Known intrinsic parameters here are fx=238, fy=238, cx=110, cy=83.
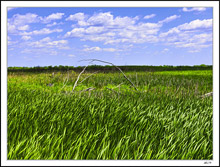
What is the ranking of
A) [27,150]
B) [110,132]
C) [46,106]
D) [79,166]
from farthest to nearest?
1. [46,106]
2. [110,132]
3. [27,150]
4. [79,166]

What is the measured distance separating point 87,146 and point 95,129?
36 centimetres

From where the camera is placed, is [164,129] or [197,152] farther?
[164,129]

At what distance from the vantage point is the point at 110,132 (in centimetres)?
182

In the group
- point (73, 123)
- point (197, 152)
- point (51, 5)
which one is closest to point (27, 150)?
point (73, 123)

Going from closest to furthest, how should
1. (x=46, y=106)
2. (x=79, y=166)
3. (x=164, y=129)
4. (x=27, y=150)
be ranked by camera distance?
1. (x=79, y=166)
2. (x=27, y=150)
3. (x=164, y=129)
4. (x=46, y=106)

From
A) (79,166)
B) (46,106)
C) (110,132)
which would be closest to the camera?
(79,166)

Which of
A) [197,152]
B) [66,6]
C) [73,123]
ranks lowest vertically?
[197,152]

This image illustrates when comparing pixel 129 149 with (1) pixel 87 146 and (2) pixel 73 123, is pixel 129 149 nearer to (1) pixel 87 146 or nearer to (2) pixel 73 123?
(1) pixel 87 146

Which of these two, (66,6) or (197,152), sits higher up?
(66,6)

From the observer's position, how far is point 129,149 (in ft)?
4.99

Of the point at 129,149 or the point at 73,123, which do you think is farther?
the point at 73,123

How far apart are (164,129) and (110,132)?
1.66ft

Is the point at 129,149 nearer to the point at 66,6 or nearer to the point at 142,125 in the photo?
the point at 142,125

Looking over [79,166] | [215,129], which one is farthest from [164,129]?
[79,166]
